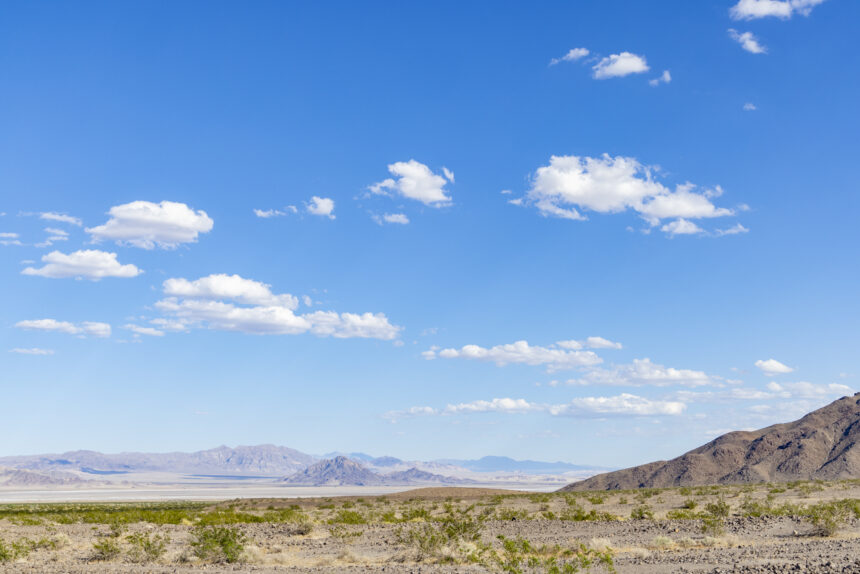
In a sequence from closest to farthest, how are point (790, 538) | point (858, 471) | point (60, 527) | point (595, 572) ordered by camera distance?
point (595, 572) → point (790, 538) → point (60, 527) → point (858, 471)

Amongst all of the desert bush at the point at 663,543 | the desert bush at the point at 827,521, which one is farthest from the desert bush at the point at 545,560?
the desert bush at the point at 827,521

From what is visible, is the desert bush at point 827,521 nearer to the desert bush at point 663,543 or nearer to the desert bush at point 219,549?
the desert bush at point 663,543

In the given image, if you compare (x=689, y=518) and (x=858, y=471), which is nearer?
(x=689, y=518)

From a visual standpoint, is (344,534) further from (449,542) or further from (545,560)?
(545,560)

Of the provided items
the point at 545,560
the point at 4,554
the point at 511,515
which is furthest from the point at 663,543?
the point at 4,554

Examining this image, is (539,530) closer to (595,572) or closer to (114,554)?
(595,572)

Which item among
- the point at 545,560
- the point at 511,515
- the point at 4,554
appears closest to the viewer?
the point at 545,560

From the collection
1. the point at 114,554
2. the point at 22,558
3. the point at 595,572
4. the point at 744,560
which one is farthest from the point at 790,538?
the point at 22,558

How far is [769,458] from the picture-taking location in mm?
Result: 129500

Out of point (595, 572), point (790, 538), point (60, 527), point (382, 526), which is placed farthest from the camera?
point (60, 527)

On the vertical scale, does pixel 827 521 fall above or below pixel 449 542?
above

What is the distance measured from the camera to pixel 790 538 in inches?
1080

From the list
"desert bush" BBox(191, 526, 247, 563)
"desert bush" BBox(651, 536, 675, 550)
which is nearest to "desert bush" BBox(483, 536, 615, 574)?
"desert bush" BBox(651, 536, 675, 550)

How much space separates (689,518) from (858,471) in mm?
96705
